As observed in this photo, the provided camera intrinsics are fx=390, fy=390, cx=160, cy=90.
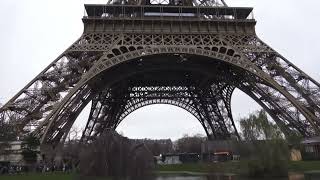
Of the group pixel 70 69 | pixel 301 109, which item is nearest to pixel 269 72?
pixel 301 109

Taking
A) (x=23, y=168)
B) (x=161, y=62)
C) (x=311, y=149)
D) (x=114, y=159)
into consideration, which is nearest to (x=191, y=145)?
(x=311, y=149)

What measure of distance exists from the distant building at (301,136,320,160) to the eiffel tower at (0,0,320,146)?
338cm

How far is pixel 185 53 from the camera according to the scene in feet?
112

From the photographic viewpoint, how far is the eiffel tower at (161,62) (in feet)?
104

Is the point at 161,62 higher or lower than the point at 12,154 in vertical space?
higher

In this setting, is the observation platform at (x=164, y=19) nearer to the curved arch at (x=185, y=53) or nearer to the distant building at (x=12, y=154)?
the curved arch at (x=185, y=53)

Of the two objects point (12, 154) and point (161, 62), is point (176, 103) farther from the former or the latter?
point (12, 154)

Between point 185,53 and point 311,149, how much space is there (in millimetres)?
18721

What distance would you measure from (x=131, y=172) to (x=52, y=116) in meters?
15.6

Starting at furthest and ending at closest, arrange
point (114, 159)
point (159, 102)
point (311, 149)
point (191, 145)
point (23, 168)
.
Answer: point (191, 145), point (159, 102), point (311, 149), point (23, 168), point (114, 159)

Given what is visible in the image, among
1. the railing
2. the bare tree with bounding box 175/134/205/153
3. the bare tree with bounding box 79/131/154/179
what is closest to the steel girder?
the railing

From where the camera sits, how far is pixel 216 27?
123 ft

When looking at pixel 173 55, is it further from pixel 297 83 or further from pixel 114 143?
pixel 114 143

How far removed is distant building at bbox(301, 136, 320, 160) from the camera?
36.7 metres
